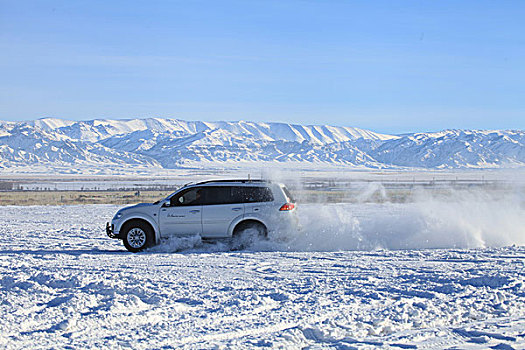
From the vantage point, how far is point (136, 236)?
14.7 meters

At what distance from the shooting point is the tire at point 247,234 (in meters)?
14.6

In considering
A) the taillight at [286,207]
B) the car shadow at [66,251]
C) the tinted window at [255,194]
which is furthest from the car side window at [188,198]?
the taillight at [286,207]

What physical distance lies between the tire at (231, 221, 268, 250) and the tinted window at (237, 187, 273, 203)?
551 mm

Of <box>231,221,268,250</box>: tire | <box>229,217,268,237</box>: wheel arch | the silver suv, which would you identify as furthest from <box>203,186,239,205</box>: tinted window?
<box>231,221,268,250</box>: tire

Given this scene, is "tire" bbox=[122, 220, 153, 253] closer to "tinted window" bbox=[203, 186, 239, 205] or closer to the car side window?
the car side window

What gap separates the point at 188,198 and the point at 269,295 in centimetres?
621

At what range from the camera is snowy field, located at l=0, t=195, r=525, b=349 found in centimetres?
704

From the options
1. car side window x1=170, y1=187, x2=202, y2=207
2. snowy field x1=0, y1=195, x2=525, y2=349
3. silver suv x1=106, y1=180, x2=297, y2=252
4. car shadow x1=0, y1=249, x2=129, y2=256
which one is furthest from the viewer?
car side window x1=170, y1=187, x2=202, y2=207

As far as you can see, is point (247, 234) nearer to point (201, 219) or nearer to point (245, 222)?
point (245, 222)

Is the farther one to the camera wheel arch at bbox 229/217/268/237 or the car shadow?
wheel arch at bbox 229/217/268/237

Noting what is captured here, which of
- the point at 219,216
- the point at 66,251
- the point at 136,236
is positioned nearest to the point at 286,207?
the point at 219,216

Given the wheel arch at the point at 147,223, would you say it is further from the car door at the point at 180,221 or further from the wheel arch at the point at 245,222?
the wheel arch at the point at 245,222

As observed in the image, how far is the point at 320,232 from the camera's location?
16469 mm

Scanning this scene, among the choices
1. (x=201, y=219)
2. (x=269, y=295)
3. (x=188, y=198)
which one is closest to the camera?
(x=269, y=295)
